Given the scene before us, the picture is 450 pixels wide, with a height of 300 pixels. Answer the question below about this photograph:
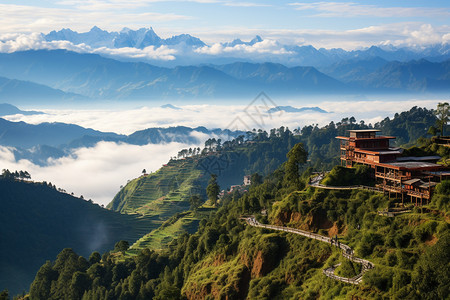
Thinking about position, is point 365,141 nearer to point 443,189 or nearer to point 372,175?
point 372,175

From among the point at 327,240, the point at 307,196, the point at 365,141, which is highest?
the point at 365,141

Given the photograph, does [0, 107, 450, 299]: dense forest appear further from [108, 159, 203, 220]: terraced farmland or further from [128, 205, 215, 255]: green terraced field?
[108, 159, 203, 220]: terraced farmland

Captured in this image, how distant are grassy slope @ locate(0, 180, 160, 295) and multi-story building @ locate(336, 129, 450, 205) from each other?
97.6m

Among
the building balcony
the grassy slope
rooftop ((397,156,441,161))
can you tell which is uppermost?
rooftop ((397,156,441,161))

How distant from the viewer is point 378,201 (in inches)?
2194

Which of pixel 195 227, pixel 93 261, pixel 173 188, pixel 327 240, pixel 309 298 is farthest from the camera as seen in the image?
pixel 173 188

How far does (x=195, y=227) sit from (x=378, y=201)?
265 ft

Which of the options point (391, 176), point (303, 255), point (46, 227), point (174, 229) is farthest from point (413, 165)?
point (46, 227)

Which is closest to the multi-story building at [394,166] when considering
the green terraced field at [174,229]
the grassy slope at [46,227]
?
the green terraced field at [174,229]

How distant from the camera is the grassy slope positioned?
141500 millimetres

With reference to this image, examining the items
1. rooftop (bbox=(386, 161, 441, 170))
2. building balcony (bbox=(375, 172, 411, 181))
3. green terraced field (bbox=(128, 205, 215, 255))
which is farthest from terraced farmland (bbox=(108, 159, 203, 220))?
rooftop (bbox=(386, 161, 441, 170))

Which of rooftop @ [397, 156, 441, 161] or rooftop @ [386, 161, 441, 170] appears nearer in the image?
rooftop @ [386, 161, 441, 170]

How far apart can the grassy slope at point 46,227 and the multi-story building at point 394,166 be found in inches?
3844

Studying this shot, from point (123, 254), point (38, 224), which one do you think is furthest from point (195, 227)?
point (38, 224)
